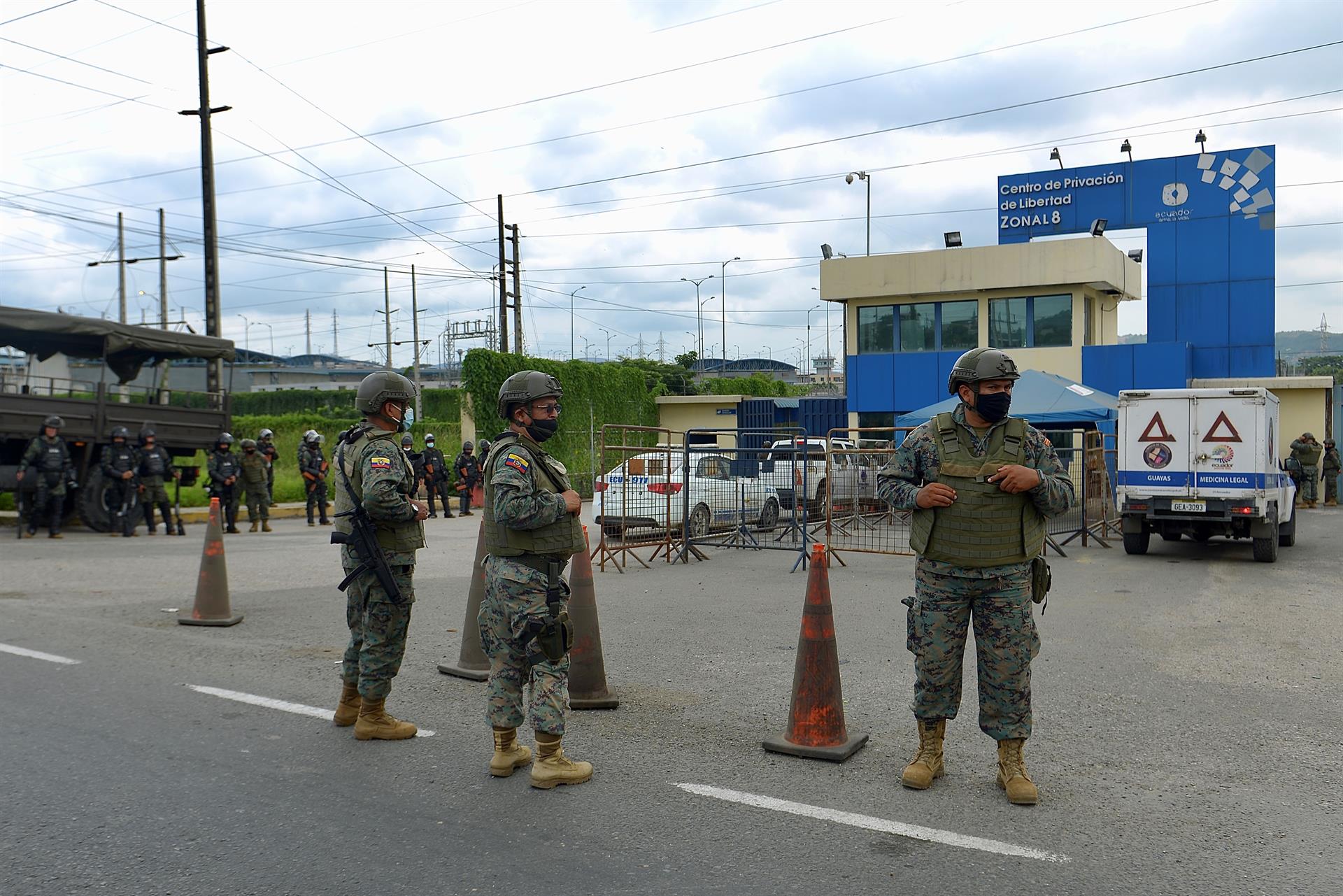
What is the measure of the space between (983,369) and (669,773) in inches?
96.3

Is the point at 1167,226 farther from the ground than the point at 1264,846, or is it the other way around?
the point at 1167,226

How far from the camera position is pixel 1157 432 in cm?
1474

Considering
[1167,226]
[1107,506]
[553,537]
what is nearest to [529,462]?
[553,537]

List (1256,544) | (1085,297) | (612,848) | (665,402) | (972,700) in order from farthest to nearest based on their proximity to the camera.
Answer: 1. (665,402)
2. (1085,297)
3. (1256,544)
4. (972,700)
5. (612,848)

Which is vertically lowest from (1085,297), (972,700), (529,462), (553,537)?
(972,700)

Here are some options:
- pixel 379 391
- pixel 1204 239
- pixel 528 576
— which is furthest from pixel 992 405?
pixel 1204 239

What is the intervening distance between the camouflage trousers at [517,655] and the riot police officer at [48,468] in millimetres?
13934

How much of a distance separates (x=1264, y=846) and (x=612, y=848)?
2615mm

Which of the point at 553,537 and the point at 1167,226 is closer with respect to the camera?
the point at 553,537

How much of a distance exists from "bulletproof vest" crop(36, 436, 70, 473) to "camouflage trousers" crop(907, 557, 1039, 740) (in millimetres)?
15359

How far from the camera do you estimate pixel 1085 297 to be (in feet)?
102

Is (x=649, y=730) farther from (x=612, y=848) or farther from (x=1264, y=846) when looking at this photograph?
(x=1264, y=846)

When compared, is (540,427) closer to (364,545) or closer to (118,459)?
(364,545)

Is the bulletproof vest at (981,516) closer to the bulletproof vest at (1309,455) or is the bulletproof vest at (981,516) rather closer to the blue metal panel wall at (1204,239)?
the bulletproof vest at (1309,455)
